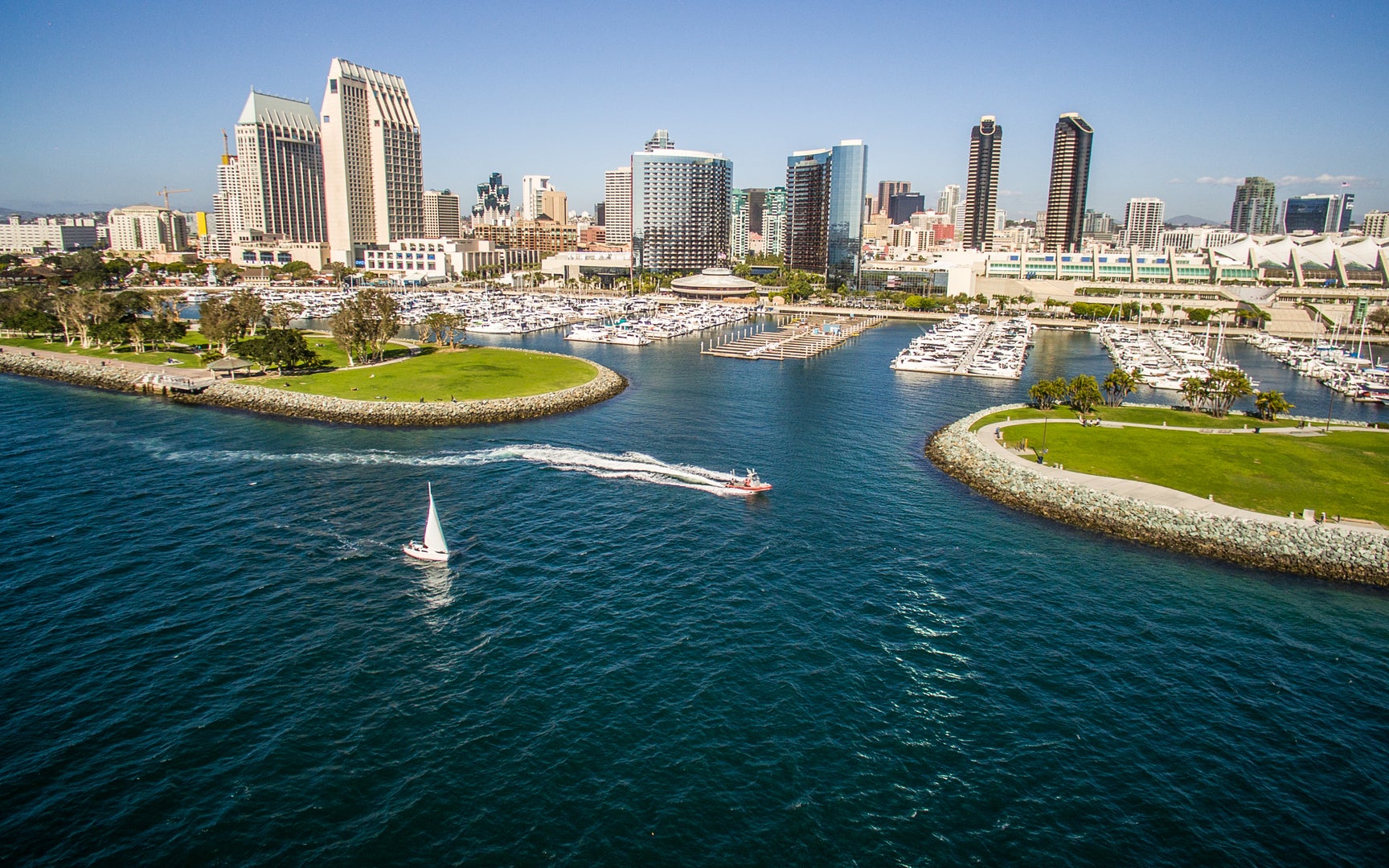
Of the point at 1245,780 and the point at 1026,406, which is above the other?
the point at 1026,406

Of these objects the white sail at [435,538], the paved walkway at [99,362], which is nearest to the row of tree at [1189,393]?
the white sail at [435,538]

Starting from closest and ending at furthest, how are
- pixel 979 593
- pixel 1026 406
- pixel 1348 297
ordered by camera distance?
pixel 979 593
pixel 1026 406
pixel 1348 297

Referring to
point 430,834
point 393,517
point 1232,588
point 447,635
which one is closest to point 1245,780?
point 1232,588

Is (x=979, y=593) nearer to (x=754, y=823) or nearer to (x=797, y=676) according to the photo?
(x=797, y=676)

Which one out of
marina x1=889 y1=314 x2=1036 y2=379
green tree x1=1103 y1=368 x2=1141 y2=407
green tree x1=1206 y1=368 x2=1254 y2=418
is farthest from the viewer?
marina x1=889 y1=314 x2=1036 y2=379

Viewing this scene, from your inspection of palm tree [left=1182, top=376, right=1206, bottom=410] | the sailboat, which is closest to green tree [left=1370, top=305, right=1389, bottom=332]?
palm tree [left=1182, top=376, right=1206, bottom=410]

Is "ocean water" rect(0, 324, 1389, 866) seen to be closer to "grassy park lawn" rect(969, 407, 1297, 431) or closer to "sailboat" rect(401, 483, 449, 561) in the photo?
"sailboat" rect(401, 483, 449, 561)

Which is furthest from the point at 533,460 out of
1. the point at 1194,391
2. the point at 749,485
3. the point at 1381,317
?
the point at 1381,317

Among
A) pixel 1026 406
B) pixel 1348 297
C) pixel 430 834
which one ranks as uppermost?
pixel 1348 297
